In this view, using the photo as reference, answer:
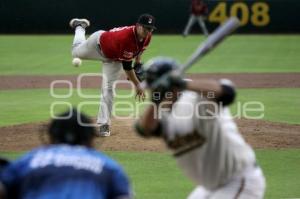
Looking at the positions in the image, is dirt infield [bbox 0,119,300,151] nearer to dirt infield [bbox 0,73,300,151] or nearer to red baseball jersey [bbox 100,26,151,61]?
dirt infield [bbox 0,73,300,151]

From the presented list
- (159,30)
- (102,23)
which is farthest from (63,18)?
(159,30)

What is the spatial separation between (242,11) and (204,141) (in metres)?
29.3

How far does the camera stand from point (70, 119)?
423 cm

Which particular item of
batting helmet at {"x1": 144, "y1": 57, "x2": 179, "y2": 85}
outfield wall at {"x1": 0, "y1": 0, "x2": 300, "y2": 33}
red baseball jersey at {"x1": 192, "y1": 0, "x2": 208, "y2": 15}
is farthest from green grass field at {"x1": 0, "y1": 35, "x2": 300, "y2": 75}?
batting helmet at {"x1": 144, "y1": 57, "x2": 179, "y2": 85}

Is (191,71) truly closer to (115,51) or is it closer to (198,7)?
(115,51)

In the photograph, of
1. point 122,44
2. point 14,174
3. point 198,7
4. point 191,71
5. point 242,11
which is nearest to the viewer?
point 14,174

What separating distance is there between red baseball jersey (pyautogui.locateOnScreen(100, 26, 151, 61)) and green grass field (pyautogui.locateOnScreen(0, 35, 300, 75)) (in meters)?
9.76

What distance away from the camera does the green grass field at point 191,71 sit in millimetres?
8961

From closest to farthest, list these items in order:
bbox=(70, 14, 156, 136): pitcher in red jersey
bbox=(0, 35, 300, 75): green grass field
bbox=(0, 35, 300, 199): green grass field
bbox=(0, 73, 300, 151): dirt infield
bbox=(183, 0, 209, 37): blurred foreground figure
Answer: bbox=(0, 35, 300, 199): green grass field < bbox=(0, 73, 300, 151): dirt infield < bbox=(70, 14, 156, 136): pitcher in red jersey < bbox=(0, 35, 300, 75): green grass field < bbox=(183, 0, 209, 37): blurred foreground figure

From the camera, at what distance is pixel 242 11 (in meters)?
33.6

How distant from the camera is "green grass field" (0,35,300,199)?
896cm

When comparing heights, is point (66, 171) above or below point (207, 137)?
below

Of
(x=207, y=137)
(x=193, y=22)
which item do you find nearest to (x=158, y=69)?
(x=207, y=137)

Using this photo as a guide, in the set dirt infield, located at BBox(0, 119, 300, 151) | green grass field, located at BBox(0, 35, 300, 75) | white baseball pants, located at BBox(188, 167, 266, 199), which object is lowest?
white baseball pants, located at BBox(188, 167, 266, 199)
